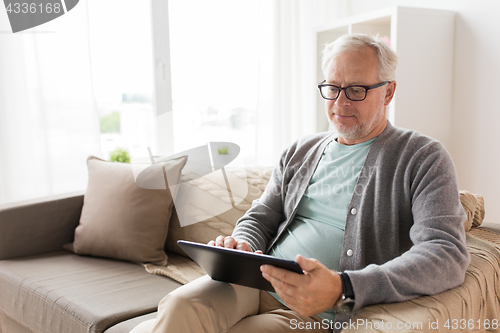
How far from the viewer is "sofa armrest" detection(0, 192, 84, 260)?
1.88 meters

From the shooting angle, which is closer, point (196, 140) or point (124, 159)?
point (196, 140)

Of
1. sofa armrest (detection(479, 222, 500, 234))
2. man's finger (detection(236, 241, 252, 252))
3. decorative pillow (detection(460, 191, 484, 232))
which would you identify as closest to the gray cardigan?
man's finger (detection(236, 241, 252, 252))

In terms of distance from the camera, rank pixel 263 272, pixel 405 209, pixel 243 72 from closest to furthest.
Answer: pixel 263 272, pixel 405 209, pixel 243 72

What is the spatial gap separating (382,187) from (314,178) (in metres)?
0.28

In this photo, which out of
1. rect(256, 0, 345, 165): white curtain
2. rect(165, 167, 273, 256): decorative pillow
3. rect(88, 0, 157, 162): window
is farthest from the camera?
rect(256, 0, 345, 165): white curtain

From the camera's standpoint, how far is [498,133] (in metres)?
2.23

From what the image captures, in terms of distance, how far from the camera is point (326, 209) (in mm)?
1341

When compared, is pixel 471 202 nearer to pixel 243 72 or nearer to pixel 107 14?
pixel 243 72

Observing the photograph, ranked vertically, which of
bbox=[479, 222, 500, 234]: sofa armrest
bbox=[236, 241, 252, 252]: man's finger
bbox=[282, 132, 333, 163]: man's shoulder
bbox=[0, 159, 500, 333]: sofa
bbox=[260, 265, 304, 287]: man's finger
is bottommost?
bbox=[0, 159, 500, 333]: sofa

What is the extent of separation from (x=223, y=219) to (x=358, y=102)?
78cm

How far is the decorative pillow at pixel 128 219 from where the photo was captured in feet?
5.95


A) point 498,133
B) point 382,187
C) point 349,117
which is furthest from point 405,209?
point 498,133

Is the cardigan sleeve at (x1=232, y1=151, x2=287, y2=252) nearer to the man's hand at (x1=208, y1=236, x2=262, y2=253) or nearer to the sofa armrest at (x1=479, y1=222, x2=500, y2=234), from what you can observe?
the man's hand at (x1=208, y1=236, x2=262, y2=253)

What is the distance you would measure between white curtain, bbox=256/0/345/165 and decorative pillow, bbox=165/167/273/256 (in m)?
1.26
